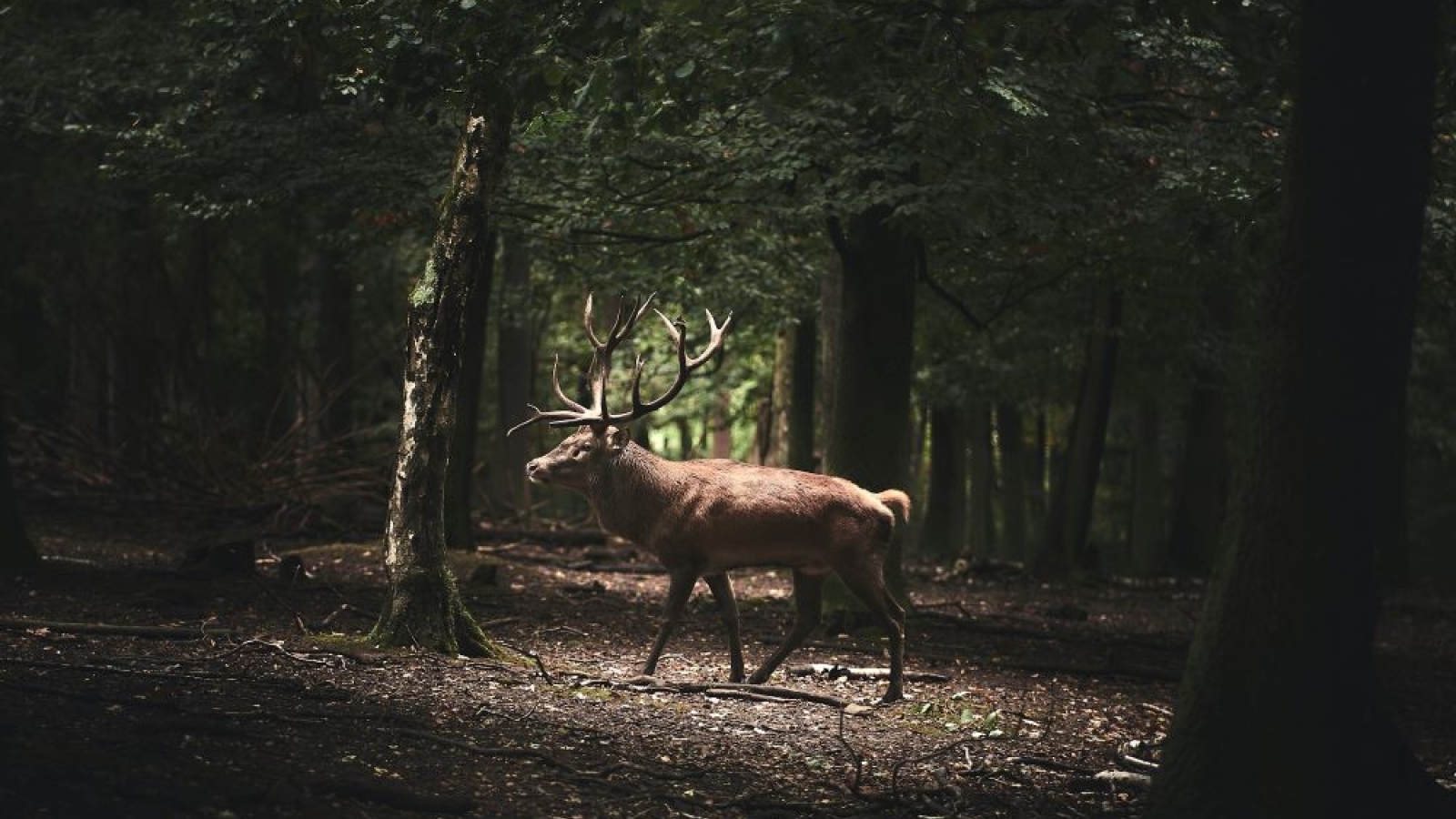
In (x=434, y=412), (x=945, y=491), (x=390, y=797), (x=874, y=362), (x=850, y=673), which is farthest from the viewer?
(x=945, y=491)

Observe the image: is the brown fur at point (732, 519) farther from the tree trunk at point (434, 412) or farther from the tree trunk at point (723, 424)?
the tree trunk at point (723, 424)

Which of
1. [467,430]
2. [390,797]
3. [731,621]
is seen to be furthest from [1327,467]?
[467,430]

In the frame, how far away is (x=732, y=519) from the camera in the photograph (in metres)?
8.98

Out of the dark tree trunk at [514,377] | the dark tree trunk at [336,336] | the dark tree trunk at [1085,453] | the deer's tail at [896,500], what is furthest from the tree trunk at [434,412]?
the dark tree trunk at [514,377]

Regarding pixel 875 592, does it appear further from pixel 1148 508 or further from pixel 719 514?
pixel 1148 508

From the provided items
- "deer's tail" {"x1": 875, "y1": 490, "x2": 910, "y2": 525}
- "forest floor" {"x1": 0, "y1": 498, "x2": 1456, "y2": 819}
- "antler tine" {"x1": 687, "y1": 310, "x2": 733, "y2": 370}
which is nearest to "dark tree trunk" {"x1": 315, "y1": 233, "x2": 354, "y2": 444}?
"forest floor" {"x1": 0, "y1": 498, "x2": 1456, "y2": 819}

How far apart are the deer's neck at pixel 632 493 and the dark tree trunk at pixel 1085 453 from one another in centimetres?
997

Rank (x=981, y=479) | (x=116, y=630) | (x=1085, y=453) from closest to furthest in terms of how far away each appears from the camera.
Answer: (x=116, y=630) → (x=1085, y=453) → (x=981, y=479)

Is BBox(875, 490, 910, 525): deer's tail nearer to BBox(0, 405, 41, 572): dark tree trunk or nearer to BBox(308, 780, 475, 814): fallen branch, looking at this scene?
BBox(308, 780, 475, 814): fallen branch

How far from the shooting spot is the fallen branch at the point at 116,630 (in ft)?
25.8

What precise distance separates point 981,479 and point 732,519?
20.3m

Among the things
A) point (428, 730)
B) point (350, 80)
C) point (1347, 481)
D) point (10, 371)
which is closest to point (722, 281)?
point (350, 80)

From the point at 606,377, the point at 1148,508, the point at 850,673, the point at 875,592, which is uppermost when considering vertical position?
the point at 606,377

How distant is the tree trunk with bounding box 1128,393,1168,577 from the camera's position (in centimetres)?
2339
